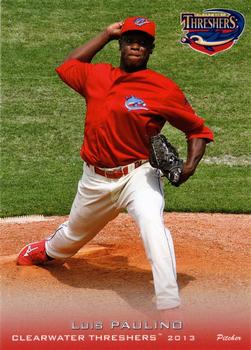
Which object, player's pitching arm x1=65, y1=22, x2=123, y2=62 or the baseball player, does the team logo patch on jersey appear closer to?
the baseball player

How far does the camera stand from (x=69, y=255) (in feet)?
21.1

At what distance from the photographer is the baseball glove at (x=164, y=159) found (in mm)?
5602

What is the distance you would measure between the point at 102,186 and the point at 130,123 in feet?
1.57

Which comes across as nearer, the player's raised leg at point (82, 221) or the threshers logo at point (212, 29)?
the player's raised leg at point (82, 221)

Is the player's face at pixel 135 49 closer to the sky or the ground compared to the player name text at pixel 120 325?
closer to the sky

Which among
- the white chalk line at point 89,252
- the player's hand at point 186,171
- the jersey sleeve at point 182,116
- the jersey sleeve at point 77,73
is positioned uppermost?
the jersey sleeve at point 77,73

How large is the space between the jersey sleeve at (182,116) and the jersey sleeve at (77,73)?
0.63 meters

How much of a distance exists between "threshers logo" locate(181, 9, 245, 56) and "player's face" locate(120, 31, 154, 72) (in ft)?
23.3

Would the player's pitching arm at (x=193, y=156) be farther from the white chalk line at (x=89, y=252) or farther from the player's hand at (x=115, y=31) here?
the white chalk line at (x=89, y=252)

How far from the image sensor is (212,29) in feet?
41.7

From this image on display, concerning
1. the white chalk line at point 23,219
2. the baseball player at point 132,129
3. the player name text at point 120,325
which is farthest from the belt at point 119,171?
the white chalk line at point 23,219

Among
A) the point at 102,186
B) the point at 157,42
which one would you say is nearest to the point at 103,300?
the point at 102,186

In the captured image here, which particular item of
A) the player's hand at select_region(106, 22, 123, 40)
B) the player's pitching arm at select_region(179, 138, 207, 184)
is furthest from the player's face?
the player's pitching arm at select_region(179, 138, 207, 184)

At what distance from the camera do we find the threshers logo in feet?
42.6
